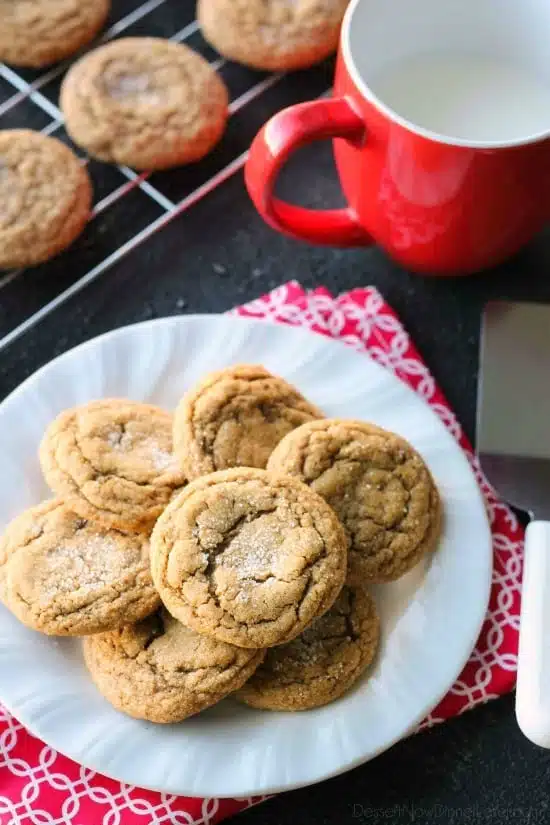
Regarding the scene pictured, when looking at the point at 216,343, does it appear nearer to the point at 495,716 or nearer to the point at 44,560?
the point at 44,560

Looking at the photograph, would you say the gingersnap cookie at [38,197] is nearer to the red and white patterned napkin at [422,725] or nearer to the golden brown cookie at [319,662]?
the red and white patterned napkin at [422,725]

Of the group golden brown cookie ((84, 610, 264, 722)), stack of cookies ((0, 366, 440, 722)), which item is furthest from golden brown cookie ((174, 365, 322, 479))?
golden brown cookie ((84, 610, 264, 722))

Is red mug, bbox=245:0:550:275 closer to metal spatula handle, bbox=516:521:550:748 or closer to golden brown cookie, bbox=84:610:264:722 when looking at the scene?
metal spatula handle, bbox=516:521:550:748

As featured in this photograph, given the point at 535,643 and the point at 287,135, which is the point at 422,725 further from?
the point at 287,135

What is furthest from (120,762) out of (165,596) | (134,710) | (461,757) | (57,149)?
(57,149)

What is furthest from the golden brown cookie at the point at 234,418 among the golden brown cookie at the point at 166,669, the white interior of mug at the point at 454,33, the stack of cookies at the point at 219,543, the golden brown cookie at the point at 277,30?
the golden brown cookie at the point at 277,30

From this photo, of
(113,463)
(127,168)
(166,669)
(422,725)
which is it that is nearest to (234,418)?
(113,463)
